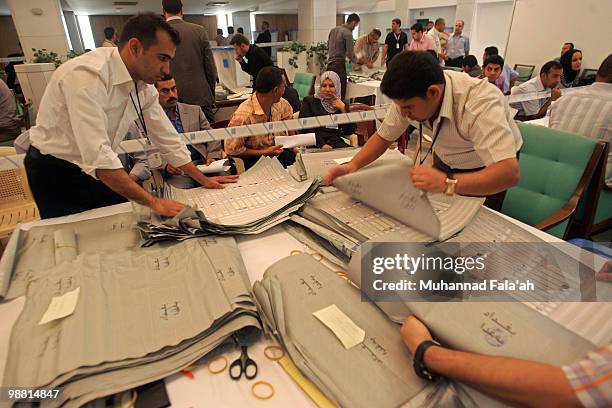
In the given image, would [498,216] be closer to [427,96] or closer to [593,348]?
[427,96]

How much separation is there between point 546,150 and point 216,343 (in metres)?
1.78

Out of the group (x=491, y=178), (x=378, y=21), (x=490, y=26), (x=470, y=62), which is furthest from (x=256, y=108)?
(x=378, y=21)

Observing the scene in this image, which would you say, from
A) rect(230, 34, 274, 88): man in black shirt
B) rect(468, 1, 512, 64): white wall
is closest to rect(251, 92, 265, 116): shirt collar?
rect(230, 34, 274, 88): man in black shirt

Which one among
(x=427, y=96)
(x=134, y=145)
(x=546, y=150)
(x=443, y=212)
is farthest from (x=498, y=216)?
(x=134, y=145)

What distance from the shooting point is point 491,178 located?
1.21 meters

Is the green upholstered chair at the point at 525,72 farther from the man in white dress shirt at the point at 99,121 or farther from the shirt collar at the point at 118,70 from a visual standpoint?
the shirt collar at the point at 118,70

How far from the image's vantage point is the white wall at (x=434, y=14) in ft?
32.2

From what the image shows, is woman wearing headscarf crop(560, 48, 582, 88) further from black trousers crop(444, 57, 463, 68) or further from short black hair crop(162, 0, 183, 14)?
short black hair crop(162, 0, 183, 14)

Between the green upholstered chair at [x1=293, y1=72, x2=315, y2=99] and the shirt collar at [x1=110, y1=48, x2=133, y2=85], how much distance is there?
300 centimetres

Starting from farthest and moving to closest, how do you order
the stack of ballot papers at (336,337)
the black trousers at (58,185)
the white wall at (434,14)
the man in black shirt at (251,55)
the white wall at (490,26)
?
the white wall at (434,14), the white wall at (490,26), the man in black shirt at (251,55), the black trousers at (58,185), the stack of ballot papers at (336,337)

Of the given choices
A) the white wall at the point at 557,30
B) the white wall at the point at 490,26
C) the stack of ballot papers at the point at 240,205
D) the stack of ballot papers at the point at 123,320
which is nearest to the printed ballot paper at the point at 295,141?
the stack of ballot papers at the point at 240,205

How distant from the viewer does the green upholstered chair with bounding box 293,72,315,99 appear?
4.30 m

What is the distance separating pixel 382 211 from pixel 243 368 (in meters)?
0.71

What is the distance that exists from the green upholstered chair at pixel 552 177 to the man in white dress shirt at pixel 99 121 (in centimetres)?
145
